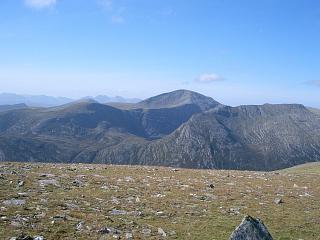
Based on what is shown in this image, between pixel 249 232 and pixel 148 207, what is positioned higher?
pixel 249 232

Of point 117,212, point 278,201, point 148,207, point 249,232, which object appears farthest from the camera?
point 278,201

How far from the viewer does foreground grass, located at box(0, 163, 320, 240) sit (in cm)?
1845

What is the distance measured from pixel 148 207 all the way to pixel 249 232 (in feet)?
30.1

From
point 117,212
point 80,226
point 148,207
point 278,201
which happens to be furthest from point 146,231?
point 278,201

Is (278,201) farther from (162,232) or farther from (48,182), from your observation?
(48,182)

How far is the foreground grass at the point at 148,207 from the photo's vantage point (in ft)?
60.5

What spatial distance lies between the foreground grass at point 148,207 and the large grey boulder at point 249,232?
3095 mm

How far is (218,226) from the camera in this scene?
2061 centimetres

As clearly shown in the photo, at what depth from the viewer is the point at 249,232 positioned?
1572cm

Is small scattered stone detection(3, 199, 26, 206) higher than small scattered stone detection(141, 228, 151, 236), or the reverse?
small scattered stone detection(3, 199, 26, 206)

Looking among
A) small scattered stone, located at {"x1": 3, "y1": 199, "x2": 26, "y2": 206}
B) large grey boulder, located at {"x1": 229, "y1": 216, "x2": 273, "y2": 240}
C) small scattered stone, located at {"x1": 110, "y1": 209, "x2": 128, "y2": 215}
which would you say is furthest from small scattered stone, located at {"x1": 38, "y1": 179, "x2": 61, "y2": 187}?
large grey boulder, located at {"x1": 229, "y1": 216, "x2": 273, "y2": 240}

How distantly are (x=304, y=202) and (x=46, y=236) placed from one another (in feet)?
67.5

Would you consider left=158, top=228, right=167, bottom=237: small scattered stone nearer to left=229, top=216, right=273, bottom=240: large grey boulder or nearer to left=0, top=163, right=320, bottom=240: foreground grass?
left=0, top=163, right=320, bottom=240: foreground grass

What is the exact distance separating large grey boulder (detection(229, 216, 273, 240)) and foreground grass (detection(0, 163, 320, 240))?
3.10 m
